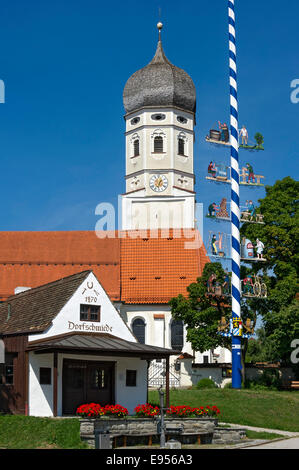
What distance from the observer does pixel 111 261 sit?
193 feet

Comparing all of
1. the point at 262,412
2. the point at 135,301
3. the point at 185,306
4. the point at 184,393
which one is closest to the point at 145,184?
the point at 135,301

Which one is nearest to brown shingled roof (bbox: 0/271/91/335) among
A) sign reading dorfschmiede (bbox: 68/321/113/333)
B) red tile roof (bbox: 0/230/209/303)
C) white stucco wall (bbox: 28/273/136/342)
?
white stucco wall (bbox: 28/273/136/342)

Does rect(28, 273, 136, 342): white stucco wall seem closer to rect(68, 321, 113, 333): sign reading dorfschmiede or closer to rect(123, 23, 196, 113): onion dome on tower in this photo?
rect(68, 321, 113, 333): sign reading dorfschmiede

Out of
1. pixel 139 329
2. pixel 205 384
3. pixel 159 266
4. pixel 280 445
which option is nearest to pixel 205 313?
pixel 205 384

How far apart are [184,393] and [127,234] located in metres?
25.4

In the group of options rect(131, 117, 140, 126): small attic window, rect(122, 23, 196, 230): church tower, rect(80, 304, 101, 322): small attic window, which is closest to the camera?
rect(80, 304, 101, 322): small attic window

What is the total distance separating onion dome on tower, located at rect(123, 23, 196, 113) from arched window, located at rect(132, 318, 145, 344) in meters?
21.1

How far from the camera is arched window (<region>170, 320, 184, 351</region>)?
5434cm

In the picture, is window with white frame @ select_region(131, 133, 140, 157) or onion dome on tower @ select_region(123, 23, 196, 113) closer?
window with white frame @ select_region(131, 133, 140, 157)

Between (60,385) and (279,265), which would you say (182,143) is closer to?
(279,265)

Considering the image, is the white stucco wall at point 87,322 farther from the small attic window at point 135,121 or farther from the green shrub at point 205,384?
the small attic window at point 135,121

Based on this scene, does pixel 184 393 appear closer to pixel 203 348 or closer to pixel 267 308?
Answer: pixel 203 348

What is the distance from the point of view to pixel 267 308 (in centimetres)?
4688

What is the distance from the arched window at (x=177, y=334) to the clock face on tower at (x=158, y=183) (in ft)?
48.2
